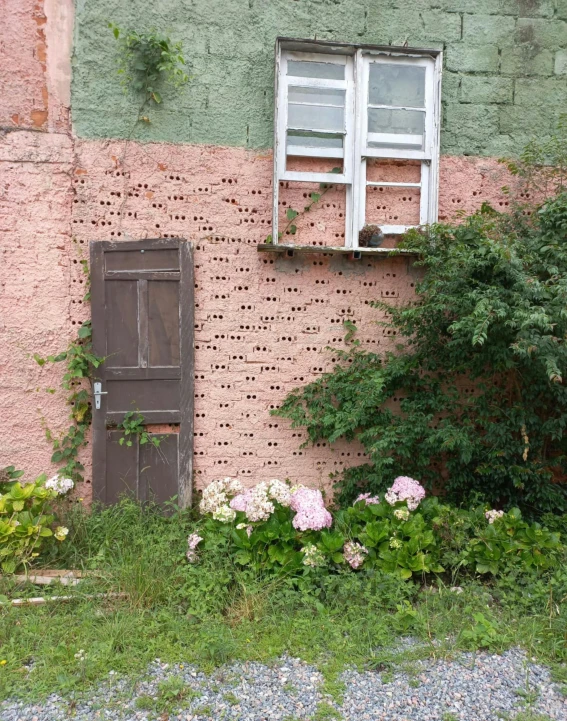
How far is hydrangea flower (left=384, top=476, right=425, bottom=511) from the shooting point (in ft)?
13.1

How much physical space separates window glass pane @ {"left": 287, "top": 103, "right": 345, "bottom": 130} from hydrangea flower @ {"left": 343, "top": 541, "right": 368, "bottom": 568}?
334 cm

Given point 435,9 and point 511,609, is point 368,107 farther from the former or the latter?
point 511,609

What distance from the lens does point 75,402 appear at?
4.50 m

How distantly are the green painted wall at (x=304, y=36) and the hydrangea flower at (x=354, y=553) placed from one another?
3.26m

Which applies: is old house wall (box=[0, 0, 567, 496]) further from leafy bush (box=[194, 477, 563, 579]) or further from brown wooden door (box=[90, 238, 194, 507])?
leafy bush (box=[194, 477, 563, 579])

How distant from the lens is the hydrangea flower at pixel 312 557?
3.60 meters

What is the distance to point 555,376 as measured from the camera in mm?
3492

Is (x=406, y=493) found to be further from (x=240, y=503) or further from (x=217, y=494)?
(x=217, y=494)

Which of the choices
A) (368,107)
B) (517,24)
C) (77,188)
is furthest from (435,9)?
(77,188)

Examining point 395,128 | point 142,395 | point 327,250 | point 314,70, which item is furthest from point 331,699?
point 314,70

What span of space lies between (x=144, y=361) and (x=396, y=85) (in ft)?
10.5

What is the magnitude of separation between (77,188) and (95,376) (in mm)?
1534

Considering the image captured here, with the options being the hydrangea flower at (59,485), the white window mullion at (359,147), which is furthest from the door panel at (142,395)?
the white window mullion at (359,147)

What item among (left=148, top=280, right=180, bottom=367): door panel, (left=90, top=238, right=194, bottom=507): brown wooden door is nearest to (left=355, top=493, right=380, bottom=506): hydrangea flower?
(left=90, top=238, right=194, bottom=507): brown wooden door
